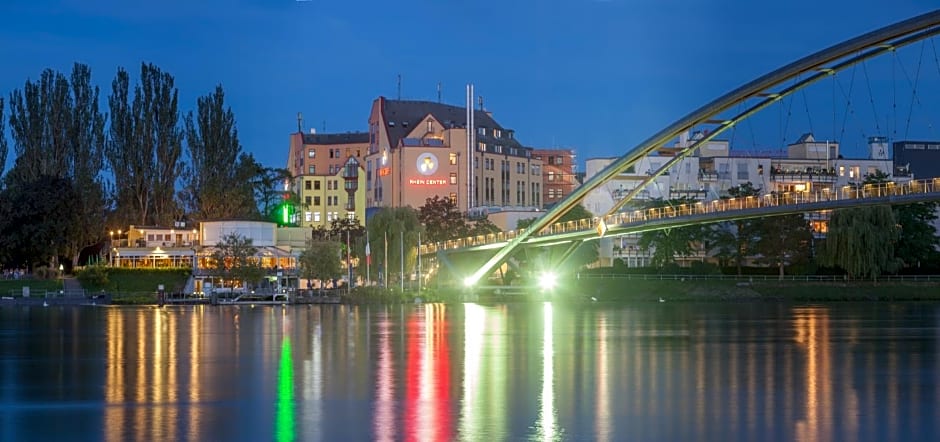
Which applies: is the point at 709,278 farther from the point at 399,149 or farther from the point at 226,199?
the point at 399,149

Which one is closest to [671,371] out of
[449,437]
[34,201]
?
[449,437]

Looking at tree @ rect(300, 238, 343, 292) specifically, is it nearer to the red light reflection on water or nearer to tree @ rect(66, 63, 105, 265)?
tree @ rect(66, 63, 105, 265)

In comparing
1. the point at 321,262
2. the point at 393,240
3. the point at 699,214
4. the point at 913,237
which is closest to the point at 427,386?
the point at 699,214

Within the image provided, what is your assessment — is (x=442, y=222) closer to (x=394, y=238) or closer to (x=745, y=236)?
(x=394, y=238)

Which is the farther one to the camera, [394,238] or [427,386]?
[394,238]

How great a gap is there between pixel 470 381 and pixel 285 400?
5697mm

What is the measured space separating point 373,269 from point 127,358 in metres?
62.0

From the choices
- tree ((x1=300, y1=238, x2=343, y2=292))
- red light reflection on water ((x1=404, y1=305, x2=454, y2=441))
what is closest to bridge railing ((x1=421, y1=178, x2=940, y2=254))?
tree ((x1=300, y1=238, x2=343, y2=292))

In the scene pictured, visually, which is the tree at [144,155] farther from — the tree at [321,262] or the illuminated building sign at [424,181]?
the illuminated building sign at [424,181]

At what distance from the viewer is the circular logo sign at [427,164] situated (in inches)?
5846

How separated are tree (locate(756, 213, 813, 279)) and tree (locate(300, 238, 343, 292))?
109 ft

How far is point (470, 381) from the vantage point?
34.0m

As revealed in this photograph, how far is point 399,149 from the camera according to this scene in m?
150

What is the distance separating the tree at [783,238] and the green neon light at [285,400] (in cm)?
6229
